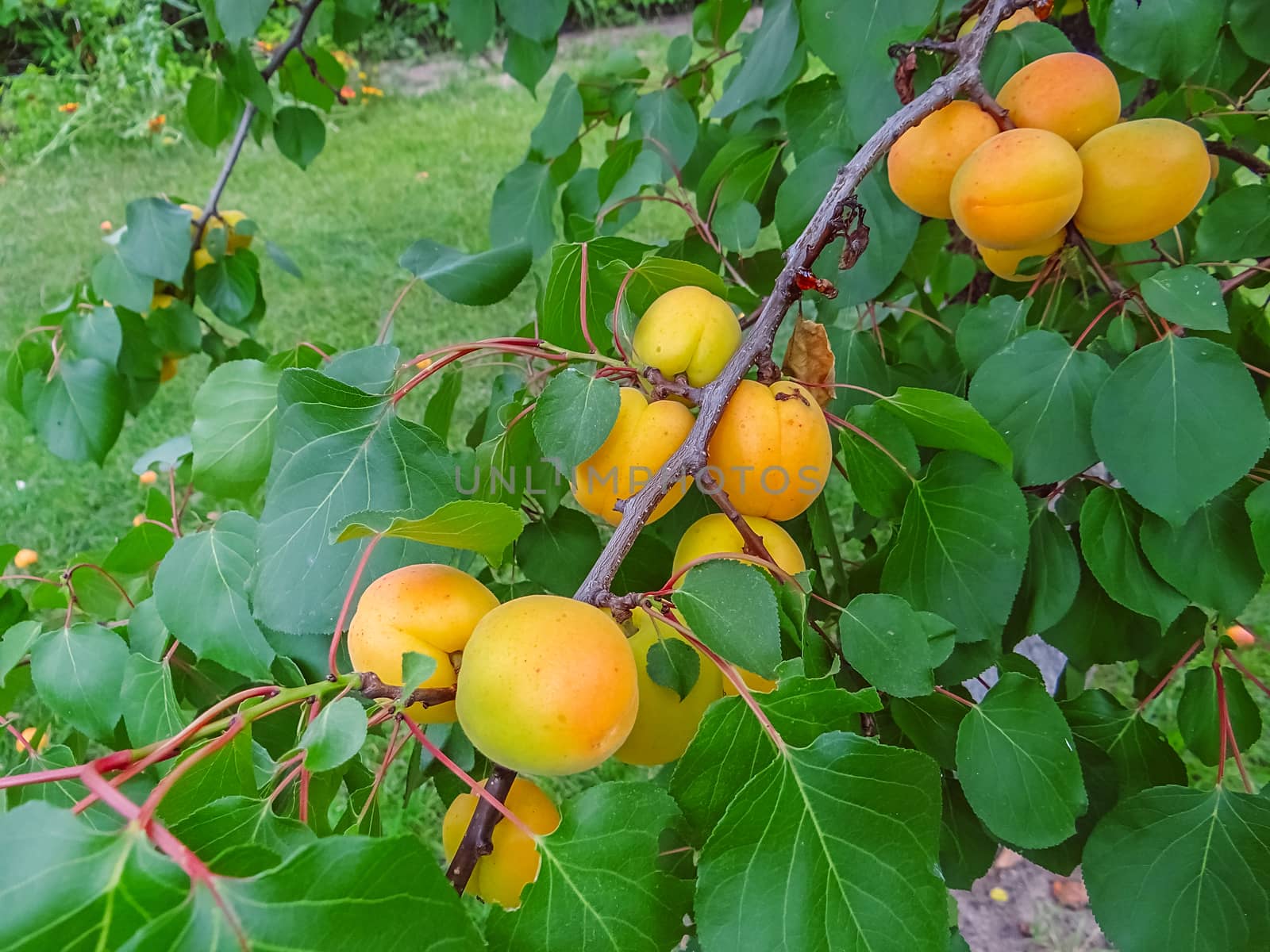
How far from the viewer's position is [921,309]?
1224 millimetres

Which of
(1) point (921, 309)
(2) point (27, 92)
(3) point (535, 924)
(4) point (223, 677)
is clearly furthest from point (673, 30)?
(3) point (535, 924)

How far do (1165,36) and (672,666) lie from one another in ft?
2.11

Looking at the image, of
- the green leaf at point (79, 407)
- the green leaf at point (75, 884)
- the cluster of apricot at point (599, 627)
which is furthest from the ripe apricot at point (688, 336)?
the green leaf at point (79, 407)

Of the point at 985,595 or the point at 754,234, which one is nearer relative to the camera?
the point at 985,595

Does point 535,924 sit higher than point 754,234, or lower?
lower

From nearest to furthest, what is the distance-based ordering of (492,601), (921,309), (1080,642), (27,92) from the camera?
(492,601) → (1080,642) → (921,309) → (27,92)

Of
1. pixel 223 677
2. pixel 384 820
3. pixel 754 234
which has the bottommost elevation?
pixel 384 820

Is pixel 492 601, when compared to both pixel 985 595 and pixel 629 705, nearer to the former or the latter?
pixel 629 705

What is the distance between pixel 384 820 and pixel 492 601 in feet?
4.22

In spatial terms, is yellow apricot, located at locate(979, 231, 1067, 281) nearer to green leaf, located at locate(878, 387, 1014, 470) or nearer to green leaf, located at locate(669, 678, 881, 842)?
green leaf, located at locate(878, 387, 1014, 470)

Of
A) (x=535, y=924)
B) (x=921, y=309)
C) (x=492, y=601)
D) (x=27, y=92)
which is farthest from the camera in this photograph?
(x=27, y=92)

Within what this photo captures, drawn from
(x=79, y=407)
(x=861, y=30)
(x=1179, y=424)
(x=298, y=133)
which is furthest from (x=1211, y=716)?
(x=298, y=133)

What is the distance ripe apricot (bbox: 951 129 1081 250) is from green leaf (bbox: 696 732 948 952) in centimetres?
41

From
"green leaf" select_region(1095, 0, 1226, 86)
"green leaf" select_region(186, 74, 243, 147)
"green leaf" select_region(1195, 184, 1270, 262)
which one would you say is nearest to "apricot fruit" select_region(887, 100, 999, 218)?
"green leaf" select_region(1095, 0, 1226, 86)
